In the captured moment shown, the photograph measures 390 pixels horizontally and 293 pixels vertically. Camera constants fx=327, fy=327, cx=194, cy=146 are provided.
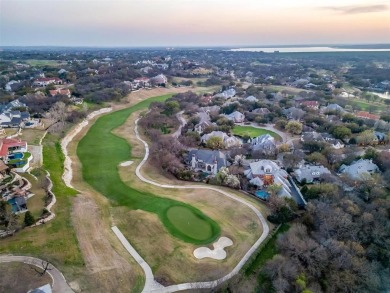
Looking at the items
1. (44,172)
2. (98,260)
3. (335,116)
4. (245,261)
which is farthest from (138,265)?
(335,116)

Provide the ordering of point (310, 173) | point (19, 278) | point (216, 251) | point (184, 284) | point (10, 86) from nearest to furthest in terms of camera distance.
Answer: point (19, 278) < point (184, 284) < point (216, 251) < point (310, 173) < point (10, 86)

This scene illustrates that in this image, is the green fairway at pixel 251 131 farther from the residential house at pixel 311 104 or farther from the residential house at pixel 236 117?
the residential house at pixel 311 104

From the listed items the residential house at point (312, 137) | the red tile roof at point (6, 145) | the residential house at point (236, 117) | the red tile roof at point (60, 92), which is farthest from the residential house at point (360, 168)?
the red tile roof at point (60, 92)

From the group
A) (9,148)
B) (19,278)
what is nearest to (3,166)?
(9,148)

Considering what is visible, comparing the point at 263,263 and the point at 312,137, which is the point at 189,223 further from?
the point at 312,137

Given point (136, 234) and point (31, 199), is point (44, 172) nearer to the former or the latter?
point (31, 199)

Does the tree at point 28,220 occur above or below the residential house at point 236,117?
above
